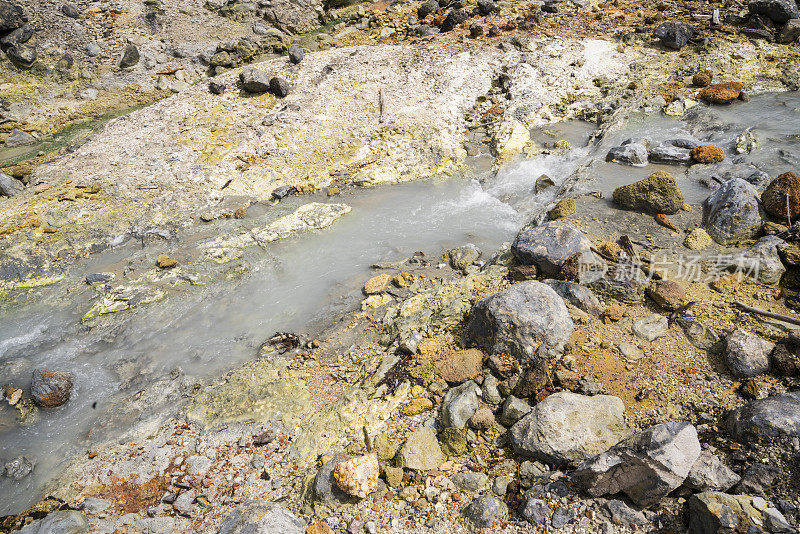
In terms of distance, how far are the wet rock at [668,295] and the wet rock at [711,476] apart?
7.39ft

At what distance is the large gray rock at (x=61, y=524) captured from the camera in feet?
14.8

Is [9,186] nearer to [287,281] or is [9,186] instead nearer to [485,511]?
[287,281]

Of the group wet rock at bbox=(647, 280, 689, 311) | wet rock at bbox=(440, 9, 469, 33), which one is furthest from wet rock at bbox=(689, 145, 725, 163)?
wet rock at bbox=(440, 9, 469, 33)

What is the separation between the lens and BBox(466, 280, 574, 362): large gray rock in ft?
16.8

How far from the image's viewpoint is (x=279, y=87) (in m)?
12.3

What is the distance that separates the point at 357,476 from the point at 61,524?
328cm

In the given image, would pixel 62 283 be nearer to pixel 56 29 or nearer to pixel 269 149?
pixel 269 149

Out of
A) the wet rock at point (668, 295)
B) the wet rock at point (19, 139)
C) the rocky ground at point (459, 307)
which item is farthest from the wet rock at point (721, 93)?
the wet rock at point (19, 139)

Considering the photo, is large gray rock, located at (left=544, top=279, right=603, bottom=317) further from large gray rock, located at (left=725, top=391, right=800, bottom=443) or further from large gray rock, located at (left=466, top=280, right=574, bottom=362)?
large gray rock, located at (left=725, top=391, right=800, bottom=443)

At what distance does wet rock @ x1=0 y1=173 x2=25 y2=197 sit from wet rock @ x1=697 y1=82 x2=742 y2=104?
683 inches

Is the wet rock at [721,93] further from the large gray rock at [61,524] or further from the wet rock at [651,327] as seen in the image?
the large gray rock at [61,524]

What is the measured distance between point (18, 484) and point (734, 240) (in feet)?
35.4

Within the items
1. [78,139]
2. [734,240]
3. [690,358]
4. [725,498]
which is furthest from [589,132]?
[78,139]

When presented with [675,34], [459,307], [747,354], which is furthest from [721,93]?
[459,307]
